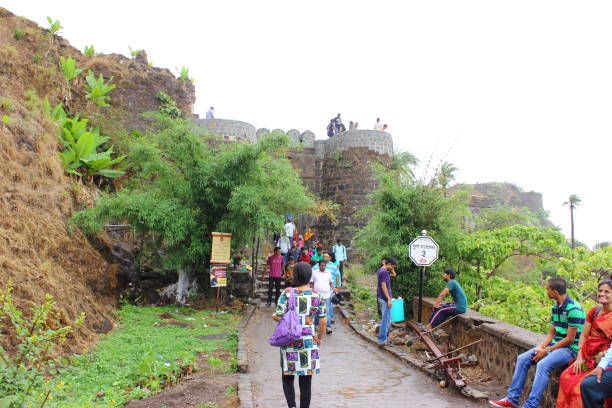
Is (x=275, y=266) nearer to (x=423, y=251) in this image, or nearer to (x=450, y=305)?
(x=423, y=251)

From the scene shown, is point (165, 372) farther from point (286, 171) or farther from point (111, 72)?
point (111, 72)

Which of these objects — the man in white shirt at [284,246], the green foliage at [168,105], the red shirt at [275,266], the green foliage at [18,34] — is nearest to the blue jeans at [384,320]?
the red shirt at [275,266]

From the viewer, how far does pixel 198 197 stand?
38.5ft

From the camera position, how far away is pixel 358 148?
21531 millimetres

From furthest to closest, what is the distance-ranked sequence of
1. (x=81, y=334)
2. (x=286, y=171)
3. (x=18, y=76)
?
1. (x=18, y=76)
2. (x=286, y=171)
3. (x=81, y=334)

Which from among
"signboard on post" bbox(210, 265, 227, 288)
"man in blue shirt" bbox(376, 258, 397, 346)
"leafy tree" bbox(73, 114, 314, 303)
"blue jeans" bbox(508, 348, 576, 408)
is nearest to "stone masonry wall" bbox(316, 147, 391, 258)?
"leafy tree" bbox(73, 114, 314, 303)

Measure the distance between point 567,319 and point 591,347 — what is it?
2.17 ft

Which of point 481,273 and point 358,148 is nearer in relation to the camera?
point 481,273

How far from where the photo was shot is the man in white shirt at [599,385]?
11.9 feet

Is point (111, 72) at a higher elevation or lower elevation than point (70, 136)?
higher

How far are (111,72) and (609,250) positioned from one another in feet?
59.7

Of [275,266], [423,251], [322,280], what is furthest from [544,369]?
[275,266]

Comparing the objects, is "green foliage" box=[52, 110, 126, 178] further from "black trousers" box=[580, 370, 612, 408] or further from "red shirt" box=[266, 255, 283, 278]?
"black trousers" box=[580, 370, 612, 408]

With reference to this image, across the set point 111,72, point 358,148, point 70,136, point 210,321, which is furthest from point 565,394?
point 111,72
